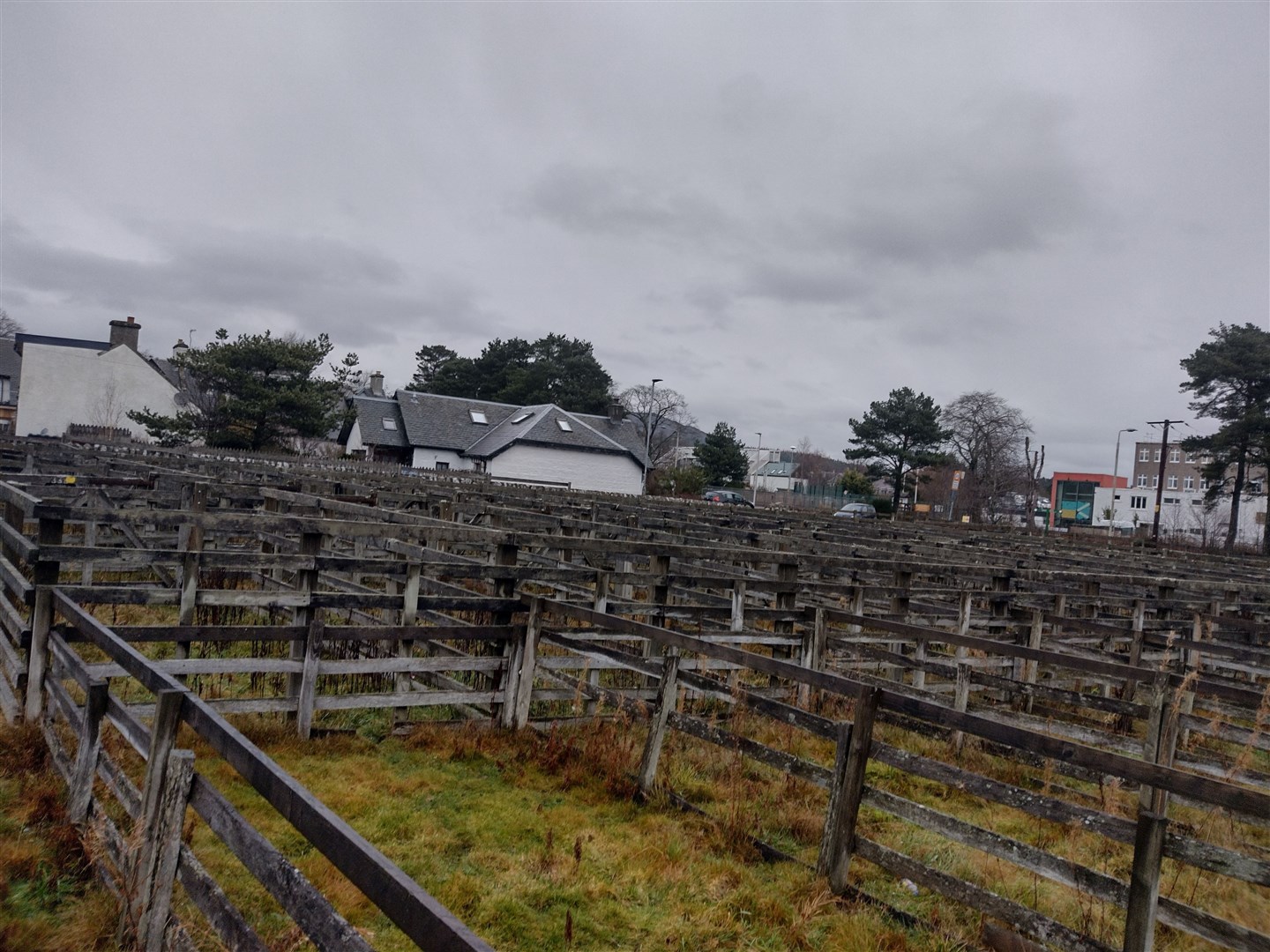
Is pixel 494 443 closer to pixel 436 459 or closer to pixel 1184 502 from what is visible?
pixel 436 459

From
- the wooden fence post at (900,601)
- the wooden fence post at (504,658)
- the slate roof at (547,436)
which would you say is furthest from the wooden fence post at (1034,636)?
the slate roof at (547,436)

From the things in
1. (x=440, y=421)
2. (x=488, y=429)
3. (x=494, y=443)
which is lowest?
(x=494, y=443)

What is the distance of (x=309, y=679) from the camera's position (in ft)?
22.1

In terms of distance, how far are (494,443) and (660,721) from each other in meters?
52.8

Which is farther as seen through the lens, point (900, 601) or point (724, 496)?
point (724, 496)

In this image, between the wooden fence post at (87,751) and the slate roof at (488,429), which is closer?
the wooden fence post at (87,751)

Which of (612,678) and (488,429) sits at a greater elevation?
(488,429)

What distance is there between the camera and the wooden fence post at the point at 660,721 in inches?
247

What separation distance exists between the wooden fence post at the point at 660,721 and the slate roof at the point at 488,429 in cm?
5024

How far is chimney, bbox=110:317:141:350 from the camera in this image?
197 feet

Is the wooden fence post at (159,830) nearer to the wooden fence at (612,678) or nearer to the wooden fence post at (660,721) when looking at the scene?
the wooden fence at (612,678)

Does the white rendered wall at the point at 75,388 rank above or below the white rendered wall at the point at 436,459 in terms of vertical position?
above

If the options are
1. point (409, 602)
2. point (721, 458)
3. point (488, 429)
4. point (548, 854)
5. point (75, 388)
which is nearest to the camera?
point (548, 854)

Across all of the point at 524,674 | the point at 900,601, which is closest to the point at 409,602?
the point at 524,674
